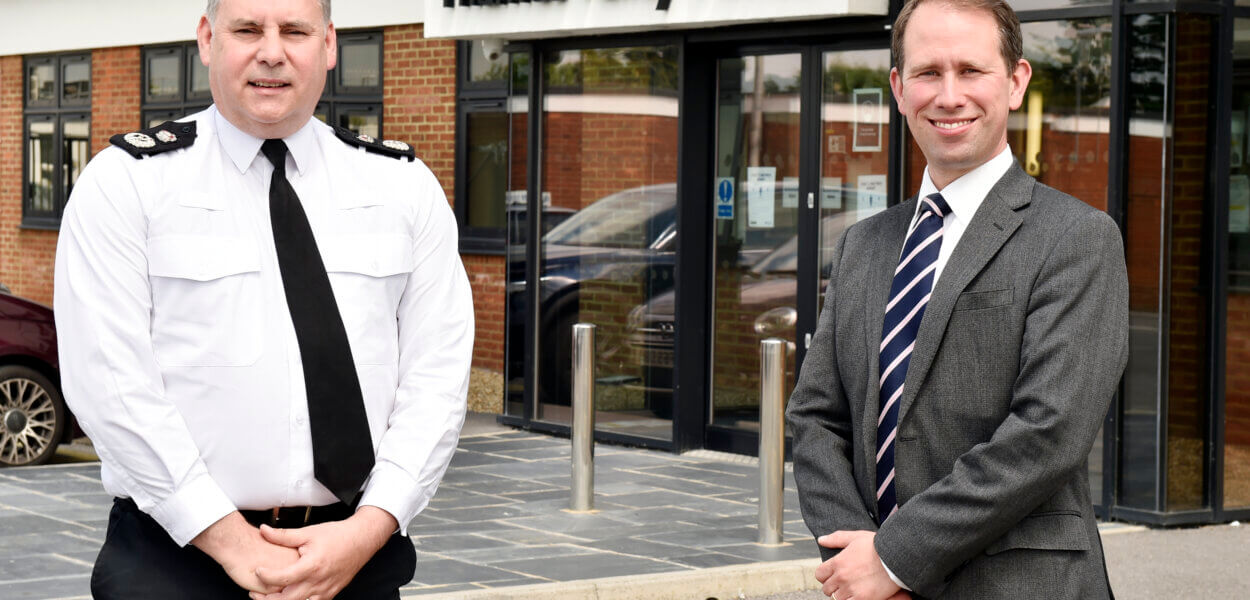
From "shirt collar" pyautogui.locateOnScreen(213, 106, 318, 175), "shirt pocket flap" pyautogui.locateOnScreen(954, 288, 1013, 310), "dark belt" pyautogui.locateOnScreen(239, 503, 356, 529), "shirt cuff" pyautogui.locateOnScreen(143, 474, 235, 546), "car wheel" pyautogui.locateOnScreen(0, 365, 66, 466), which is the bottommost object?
"car wheel" pyautogui.locateOnScreen(0, 365, 66, 466)

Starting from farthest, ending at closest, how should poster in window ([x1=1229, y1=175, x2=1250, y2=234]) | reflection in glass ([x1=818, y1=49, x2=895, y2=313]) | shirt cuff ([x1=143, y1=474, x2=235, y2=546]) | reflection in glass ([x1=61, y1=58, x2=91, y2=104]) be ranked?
reflection in glass ([x1=61, y1=58, x2=91, y2=104]), reflection in glass ([x1=818, y1=49, x2=895, y2=313]), poster in window ([x1=1229, y1=175, x2=1250, y2=234]), shirt cuff ([x1=143, y1=474, x2=235, y2=546])

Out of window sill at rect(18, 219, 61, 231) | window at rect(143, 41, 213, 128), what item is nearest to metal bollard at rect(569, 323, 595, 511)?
window at rect(143, 41, 213, 128)

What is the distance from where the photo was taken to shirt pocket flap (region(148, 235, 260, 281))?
2805 mm

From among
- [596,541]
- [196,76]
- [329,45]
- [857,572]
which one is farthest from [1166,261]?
[196,76]

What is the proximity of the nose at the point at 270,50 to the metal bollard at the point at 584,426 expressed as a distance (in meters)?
6.21

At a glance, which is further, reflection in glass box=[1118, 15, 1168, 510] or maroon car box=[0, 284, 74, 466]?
maroon car box=[0, 284, 74, 466]

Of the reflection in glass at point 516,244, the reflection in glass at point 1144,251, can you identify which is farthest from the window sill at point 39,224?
the reflection in glass at point 1144,251

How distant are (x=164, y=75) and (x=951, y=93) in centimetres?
1514

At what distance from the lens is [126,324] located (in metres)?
2.75

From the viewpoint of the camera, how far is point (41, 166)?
19.0 m

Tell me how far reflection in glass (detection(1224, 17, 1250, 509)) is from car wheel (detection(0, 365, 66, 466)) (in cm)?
722

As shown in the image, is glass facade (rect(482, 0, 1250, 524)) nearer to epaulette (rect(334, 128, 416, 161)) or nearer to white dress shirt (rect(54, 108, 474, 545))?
epaulette (rect(334, 128, 416, 161))

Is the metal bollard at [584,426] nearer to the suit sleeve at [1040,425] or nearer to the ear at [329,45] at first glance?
the ear at [329,45]

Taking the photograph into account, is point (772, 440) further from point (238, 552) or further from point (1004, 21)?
point (238, 552)
